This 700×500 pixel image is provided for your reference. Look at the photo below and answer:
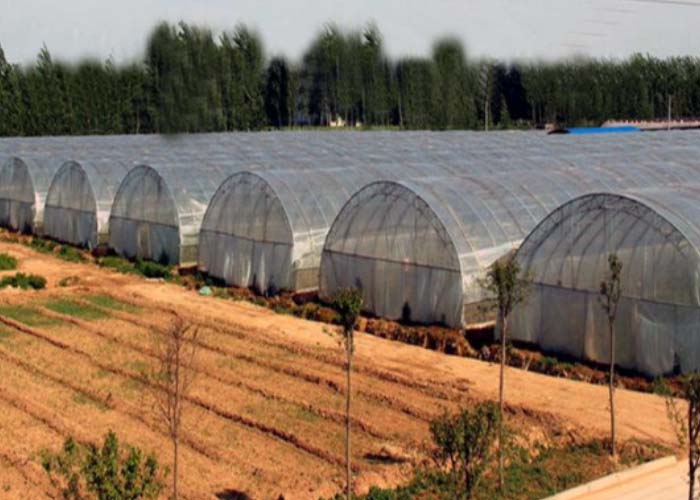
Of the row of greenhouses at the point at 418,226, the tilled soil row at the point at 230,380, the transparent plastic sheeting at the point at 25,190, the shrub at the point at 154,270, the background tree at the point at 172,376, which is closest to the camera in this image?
the background tree at the point at 172,376

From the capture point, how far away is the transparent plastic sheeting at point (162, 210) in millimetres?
31656

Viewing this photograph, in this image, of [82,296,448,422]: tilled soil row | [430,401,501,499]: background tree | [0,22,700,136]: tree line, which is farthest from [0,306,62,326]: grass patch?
[0,22,700,136]: tree line

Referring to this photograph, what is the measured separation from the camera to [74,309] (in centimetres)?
2552

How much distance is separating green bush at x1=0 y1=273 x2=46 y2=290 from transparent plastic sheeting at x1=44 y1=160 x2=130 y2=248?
6.79 meters

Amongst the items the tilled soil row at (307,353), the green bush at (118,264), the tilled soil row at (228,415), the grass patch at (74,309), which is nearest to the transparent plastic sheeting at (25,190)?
the green bush at (118,264)

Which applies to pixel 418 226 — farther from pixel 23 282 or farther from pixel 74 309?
pixel 23 282

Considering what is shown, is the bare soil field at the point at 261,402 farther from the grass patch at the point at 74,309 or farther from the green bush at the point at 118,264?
the green bush at the point at 118,264

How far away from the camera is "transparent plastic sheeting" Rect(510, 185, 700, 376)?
1789 cm

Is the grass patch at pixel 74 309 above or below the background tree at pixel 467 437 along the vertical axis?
below

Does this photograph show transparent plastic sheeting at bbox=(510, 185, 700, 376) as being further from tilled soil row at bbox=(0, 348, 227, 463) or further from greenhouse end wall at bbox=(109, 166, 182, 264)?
greenhouse end wall at bbox=(109, 166, 182, 264)

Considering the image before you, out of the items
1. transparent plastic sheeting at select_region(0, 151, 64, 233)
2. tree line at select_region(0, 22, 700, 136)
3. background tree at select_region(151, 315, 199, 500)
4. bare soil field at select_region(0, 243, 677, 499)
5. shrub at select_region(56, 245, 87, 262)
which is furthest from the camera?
tree line at select_region(0, 22, 700, 136)

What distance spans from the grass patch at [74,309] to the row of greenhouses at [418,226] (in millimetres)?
4872

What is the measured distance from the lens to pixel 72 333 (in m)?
22.7

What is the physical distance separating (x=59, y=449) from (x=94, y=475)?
20.0ft
